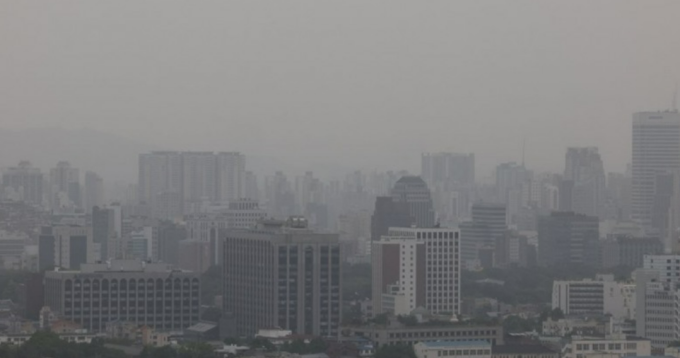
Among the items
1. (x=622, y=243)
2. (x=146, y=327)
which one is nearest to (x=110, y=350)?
(x=146, y=327)

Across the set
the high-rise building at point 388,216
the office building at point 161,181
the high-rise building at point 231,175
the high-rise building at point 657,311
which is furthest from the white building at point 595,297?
the high-rise building at point 231,175

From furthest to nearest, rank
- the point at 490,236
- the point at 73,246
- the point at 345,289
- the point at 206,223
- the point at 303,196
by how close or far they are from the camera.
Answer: the point at 303,196 → the point at 490,236 → the point at 206,223 → the point at 73,246 → the point at 345,289

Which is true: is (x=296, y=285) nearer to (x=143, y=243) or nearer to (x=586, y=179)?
(x=143, y=243)

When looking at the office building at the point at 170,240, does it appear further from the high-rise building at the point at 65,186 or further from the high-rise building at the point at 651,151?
the high-rise building at the point at 651,151

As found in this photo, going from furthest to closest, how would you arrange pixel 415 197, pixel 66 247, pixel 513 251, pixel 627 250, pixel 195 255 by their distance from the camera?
pixel 513 251 < pixel 415 197 < pixel 627 250 < pixel 195 255 < pixel 66 247

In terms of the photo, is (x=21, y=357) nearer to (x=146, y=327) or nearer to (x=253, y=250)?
(x=146, y=327)

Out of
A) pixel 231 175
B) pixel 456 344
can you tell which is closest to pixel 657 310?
pixel 456 344
